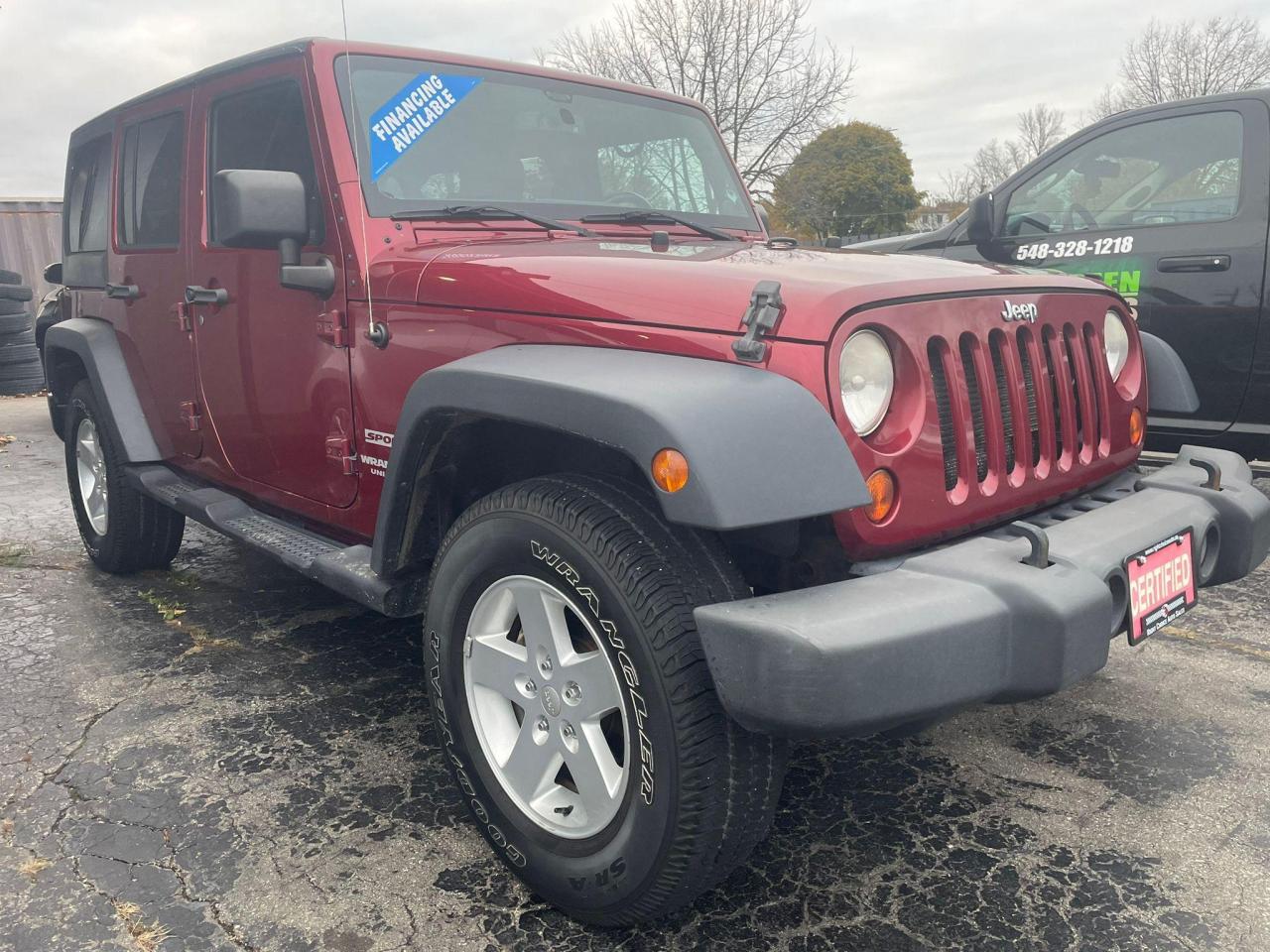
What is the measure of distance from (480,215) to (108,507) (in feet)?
7.70

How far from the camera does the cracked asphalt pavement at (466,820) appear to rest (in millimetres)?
2021

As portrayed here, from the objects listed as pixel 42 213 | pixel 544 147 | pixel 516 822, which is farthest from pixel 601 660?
pixel 42 213

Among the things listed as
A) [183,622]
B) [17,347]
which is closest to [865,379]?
[183,622]

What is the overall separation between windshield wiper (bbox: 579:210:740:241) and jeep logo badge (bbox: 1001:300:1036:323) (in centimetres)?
103

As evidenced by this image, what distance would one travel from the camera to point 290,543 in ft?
9.62

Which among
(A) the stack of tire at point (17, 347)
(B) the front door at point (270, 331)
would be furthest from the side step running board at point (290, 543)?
(A) the stack of tire at point (17, 347)

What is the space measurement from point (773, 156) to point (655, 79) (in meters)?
3.38

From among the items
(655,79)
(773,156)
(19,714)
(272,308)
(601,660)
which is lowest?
(19,714)

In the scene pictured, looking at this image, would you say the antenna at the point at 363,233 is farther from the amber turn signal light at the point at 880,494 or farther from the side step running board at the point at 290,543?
the amber turn signal light at the point at 880,494

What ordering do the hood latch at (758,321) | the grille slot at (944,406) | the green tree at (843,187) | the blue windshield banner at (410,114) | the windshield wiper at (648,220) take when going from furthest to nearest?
1. the green tree at (843,187)
2. the windshield wiper at (648,220)
3. the blue windshield banner at (410,114)
4. the grille slot at (944,406)
5. the hood latch at (758,321)

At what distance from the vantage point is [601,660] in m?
1.91

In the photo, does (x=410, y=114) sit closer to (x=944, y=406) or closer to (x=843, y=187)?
(x=944, y=406)

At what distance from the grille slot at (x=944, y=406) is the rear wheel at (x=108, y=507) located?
318 cm

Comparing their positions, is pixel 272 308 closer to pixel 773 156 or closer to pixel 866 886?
pixel 866 886
